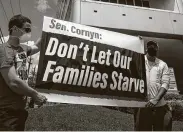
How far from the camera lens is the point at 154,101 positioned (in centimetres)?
341

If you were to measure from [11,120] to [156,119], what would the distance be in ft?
6.03

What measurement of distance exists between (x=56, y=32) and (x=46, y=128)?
166 inches

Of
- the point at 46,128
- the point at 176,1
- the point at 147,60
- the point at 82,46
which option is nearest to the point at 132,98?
the point at 147,60

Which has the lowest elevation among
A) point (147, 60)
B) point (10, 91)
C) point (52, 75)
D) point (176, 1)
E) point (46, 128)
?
point (46, 128)

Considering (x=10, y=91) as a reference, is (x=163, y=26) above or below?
above

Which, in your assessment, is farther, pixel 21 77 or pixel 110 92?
pixel 110 92

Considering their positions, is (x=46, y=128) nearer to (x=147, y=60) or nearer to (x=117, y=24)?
(x=147, y=60)

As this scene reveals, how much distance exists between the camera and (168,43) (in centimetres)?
1708

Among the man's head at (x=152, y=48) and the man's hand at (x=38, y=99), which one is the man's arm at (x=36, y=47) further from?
the man's head at (x=152, y=48)

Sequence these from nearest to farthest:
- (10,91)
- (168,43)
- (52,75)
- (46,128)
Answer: (10,91) < (52,75) < (46,128) < (168,43)

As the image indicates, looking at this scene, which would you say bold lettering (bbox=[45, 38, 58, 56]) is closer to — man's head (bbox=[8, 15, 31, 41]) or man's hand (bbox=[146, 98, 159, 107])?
man's head (bbox=[8, 15, 31, 41])

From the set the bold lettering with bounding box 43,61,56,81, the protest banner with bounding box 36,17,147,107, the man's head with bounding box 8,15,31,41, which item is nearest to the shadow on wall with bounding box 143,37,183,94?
the protest banner with bounding box 36,17,147,107

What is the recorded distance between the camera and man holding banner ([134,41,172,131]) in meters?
3.40

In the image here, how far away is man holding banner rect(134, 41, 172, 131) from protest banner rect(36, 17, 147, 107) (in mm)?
103
